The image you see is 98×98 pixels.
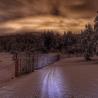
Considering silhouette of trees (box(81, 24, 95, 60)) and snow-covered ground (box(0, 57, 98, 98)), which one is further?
silhouette of trees (box(81, 24, 95, 60))

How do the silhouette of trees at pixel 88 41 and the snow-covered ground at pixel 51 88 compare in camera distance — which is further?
the silhouette of trees at pixel 88 41

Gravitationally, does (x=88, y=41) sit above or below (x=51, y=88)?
above

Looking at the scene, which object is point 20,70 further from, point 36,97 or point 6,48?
point 6,48

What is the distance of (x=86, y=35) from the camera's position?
70062 mm

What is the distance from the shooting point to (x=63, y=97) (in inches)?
482

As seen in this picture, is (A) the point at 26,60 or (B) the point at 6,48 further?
(B) the point at 6,48

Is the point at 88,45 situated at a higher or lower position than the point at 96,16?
lower

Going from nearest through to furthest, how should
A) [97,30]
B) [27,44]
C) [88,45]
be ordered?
[97,30]
[88,45]
[27,44]

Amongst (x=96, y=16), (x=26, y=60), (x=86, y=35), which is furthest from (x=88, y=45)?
Result: (x=26, y=60)

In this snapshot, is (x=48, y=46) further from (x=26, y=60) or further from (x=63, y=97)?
(x=63, y=97)

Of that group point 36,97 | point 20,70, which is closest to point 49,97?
point 36,97

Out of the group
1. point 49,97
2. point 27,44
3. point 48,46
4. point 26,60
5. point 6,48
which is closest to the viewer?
point 49,97

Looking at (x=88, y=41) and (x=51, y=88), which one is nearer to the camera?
(x=51, y=88)

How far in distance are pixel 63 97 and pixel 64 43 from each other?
144 meters
